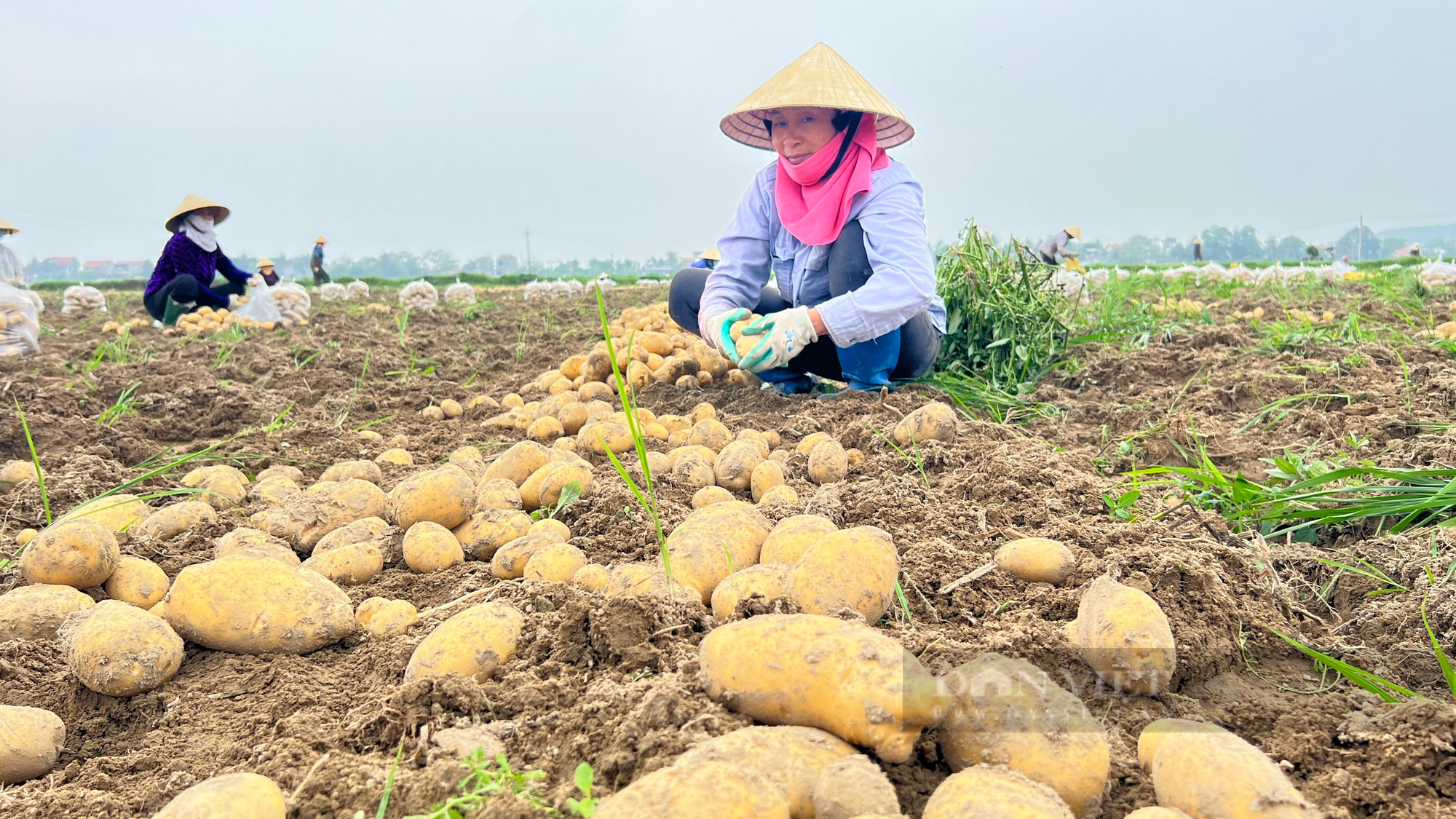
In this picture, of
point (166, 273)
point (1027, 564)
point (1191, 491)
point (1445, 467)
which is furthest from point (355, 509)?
point (166, 273)

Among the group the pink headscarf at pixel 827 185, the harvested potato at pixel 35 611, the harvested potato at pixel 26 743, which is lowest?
the harvested potato at pixel 26 743

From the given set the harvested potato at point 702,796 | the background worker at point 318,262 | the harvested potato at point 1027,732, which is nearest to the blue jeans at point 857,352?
the harvested potato at point 1027,732

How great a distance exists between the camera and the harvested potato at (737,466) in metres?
2.11

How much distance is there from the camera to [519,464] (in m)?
2.14

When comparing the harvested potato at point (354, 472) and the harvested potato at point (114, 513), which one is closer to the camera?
the harvested potato at point (114, 513)

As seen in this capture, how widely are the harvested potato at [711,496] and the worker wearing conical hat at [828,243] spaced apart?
1.02 metres

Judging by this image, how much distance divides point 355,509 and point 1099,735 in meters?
1.63

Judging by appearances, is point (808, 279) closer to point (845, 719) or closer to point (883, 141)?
point (883, 141)

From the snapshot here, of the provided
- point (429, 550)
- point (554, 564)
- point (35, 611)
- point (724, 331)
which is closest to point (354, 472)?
point (429, 550)

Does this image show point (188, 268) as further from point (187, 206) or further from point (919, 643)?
point (919, 643)

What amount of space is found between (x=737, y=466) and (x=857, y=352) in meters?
1.13

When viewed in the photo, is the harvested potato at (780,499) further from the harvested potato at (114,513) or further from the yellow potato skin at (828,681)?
the harvested potato at (114,513)

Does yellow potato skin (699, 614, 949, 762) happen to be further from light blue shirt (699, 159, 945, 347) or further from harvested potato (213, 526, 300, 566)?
light blue shirt (699, 159, 945, 347)

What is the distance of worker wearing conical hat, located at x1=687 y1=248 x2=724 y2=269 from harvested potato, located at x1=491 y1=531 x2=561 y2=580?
200 cm
